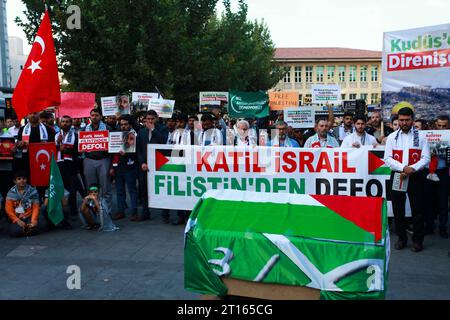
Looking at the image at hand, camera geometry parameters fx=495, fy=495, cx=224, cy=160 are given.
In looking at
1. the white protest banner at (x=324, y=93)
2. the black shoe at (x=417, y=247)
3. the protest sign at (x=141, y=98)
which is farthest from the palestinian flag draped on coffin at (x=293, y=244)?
the white protest banner at (x=324, y=93)

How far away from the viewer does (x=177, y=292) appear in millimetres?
4965

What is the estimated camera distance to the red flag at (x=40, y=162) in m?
8.04

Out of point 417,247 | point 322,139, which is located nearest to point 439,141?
point 417,247

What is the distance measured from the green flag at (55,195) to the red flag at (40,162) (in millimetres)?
337

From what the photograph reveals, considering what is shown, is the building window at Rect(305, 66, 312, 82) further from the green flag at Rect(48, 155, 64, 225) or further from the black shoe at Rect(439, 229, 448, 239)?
the green flag at Rect(48, 155, 64, 225)

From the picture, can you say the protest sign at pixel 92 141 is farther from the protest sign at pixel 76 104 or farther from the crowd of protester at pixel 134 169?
the protest sign at pixel 76 104

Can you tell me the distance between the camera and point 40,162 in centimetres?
806

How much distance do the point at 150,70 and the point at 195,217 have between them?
45.9 ft

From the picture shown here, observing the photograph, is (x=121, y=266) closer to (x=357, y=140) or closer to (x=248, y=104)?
(x=357, y=140)

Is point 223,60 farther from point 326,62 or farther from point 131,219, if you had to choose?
point 326,62

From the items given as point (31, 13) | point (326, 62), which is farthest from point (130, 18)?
point (326, 62)

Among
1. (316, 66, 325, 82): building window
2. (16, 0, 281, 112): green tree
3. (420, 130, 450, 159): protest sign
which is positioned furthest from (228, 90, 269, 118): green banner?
(316, 66, 325, 82): building window

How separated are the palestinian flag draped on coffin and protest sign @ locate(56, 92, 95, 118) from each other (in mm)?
9151

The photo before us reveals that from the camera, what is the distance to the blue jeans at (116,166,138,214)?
8695 millimetres
